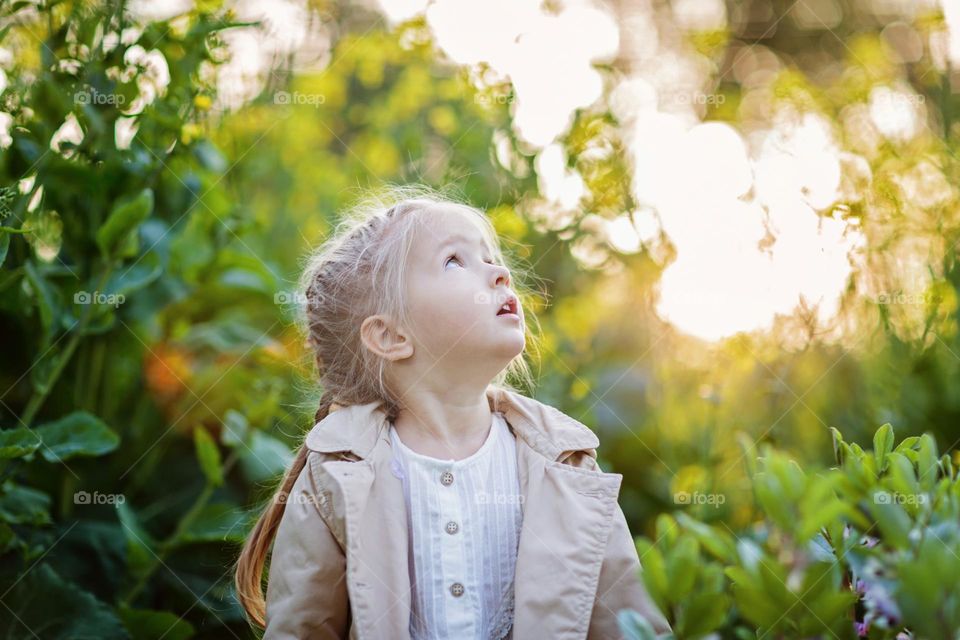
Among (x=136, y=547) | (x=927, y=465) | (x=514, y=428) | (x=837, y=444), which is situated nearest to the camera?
(x=927, y=465)

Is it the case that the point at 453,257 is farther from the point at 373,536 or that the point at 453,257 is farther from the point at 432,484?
the point at 373,536

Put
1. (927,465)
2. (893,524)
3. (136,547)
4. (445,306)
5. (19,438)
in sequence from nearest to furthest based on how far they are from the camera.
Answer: (893,524)
(927,465)
(445,306)
(19,438)
(136,547)

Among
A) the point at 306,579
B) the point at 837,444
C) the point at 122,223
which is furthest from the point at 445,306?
the point at 122,223

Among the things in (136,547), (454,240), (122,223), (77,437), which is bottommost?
(136,547)

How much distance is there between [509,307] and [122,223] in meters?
1.05

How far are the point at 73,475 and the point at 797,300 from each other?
2019 mm

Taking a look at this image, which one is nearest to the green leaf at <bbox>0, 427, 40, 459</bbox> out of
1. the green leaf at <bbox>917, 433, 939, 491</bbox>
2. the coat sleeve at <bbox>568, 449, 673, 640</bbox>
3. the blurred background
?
the blurred background

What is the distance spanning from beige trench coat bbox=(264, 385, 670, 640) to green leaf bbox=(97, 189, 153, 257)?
0.82 m

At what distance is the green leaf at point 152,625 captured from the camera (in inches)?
83.6

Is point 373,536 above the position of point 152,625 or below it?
above

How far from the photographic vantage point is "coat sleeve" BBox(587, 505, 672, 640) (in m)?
1.56

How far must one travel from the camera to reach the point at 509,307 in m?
1.67

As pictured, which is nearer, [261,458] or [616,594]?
[616,594]

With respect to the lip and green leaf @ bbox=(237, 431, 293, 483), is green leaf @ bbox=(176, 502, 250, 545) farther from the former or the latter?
the lip
